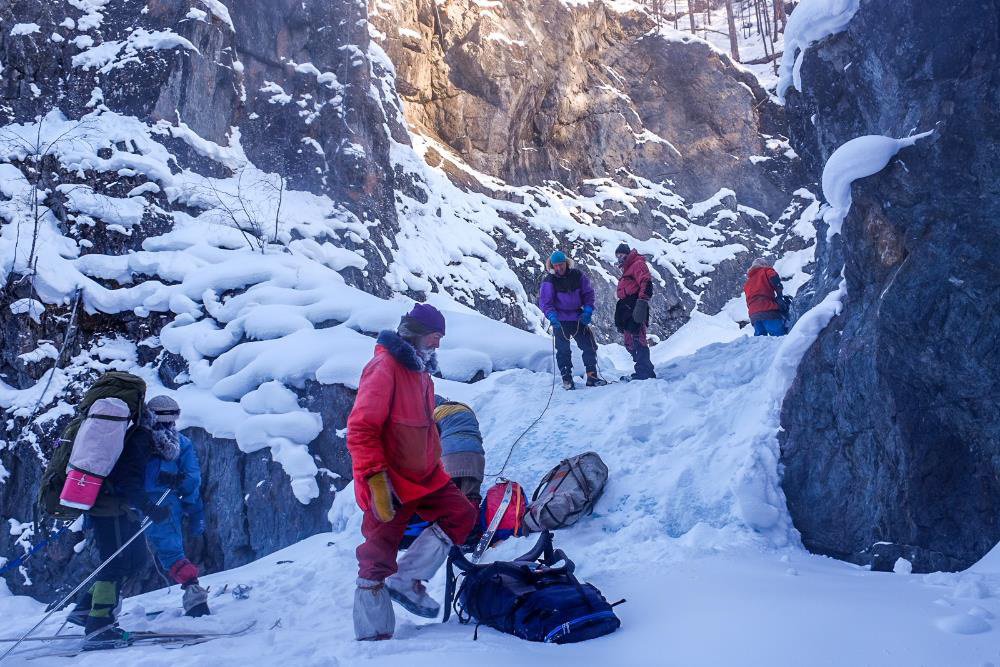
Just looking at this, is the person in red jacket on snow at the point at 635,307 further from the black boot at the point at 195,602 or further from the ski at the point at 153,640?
the ski at the point at 153,640

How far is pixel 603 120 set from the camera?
79.3 ft

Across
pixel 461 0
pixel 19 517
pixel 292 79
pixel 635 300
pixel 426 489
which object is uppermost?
pixel 461 0

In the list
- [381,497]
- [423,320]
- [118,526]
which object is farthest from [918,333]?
[118,526]

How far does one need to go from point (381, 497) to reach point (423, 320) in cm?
93

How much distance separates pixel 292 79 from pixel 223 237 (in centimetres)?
661

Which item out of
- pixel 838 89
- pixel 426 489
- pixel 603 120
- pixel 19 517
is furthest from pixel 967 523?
pixel 603 120

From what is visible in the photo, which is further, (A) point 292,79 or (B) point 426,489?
(A) point 292,79

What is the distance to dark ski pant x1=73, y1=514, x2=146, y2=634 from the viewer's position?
3.87 meters

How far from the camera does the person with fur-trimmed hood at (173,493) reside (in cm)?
444

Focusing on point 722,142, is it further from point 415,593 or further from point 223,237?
point 415,593

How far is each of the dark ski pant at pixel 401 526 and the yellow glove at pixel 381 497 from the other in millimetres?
97

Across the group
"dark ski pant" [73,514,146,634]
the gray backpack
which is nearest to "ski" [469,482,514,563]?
the gray backpack

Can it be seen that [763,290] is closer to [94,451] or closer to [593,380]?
[593,380]

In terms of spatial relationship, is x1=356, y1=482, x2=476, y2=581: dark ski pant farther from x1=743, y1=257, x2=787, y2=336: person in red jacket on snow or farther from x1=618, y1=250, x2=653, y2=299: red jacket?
x1=743, y1=257, x2=787, y2=336: person in red jacket on snow
